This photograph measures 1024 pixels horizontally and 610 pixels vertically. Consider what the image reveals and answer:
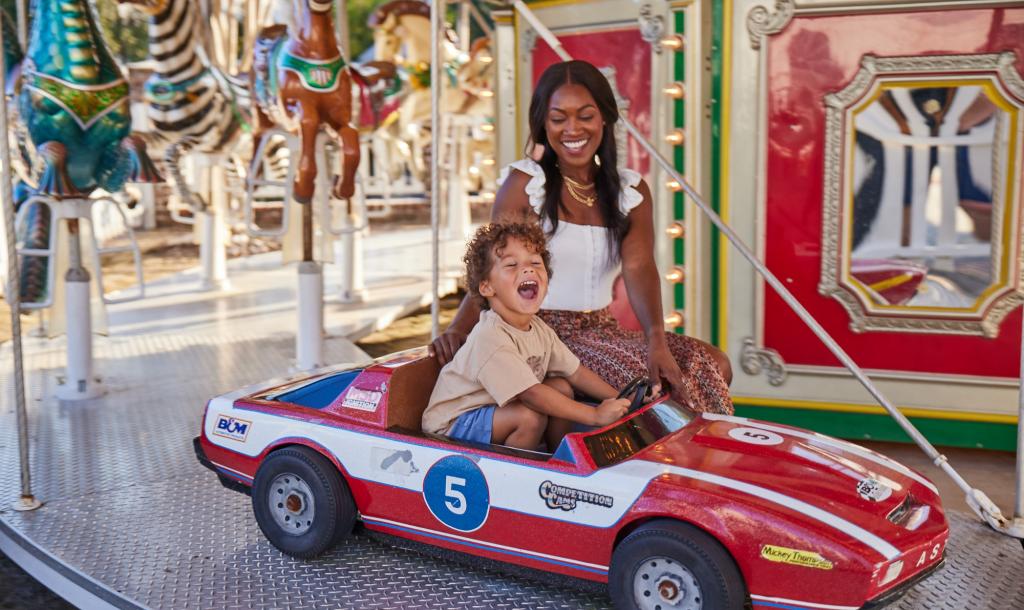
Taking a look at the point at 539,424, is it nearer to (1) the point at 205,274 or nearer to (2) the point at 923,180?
(2) the point at 923,180

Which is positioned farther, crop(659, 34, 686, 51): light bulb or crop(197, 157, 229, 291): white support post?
crop(197, 157, 229, 291): white support post

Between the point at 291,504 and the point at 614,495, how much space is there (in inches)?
35.7

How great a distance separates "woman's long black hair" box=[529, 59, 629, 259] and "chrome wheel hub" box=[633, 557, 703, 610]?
1.01 m

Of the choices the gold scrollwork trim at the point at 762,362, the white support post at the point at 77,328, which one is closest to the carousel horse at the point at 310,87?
the white support post at the point at 77,328

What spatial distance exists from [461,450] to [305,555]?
563 mm

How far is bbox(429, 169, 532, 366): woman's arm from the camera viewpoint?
2.74 m

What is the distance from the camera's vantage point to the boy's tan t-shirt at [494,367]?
8.11ft

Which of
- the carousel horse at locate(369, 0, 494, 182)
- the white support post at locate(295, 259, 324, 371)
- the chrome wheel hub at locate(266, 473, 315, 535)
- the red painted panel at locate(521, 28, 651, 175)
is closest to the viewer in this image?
the chrome wheel hub at locate(266, 473, 315, 535)

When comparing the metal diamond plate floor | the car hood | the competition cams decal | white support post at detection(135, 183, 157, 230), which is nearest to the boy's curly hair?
the car hood

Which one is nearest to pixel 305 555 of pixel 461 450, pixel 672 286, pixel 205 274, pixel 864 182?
pixel 461 450

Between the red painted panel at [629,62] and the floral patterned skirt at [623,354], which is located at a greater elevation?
the red painted panel at [629,62]

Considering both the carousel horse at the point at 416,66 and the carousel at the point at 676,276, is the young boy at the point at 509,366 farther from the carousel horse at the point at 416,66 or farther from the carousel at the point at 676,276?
the carousel horse at the point at 416,66

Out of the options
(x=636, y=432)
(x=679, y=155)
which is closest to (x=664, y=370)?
(x=636, y=432)

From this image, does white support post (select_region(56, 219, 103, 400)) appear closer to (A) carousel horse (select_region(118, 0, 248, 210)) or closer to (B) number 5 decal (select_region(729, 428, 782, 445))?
(A) carousel horse (select_region(118, 0, 248, 210))
